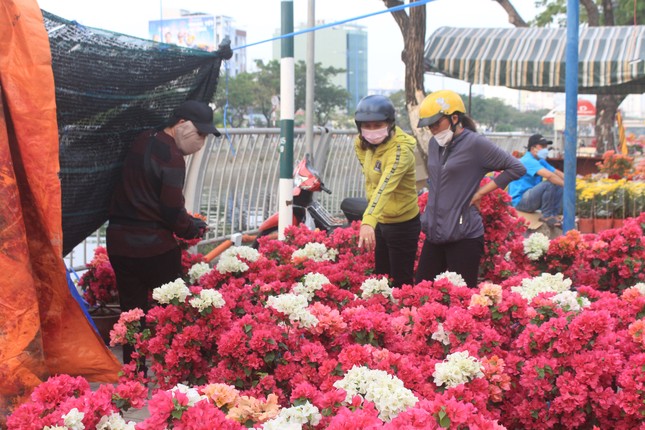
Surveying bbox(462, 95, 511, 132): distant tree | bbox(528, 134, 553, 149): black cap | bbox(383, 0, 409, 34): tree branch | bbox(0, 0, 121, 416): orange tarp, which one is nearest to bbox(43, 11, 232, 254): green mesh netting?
bbox(0, 0, 121, 416): orange tarp

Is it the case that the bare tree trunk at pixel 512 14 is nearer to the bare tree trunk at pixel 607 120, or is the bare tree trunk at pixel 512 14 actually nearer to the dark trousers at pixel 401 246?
the bare tree trunk at pixel 607 120

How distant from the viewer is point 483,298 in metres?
4.05

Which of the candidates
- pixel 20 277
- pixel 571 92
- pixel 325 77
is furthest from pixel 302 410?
pixel 325 77

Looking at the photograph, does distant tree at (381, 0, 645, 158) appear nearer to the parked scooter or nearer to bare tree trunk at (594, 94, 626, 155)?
bare tree trunk at (594, 94, 626, 155)

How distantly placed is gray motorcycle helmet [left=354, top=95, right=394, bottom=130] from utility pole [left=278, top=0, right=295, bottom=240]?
4.52 feet

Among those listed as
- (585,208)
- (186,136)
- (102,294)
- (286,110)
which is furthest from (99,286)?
(585,208)

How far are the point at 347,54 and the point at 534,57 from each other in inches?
3376

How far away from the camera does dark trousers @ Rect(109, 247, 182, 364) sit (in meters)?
5.16

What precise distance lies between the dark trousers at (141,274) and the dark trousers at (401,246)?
1412 millimetres

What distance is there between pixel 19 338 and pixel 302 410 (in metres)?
1.73

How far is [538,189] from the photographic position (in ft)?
40.9

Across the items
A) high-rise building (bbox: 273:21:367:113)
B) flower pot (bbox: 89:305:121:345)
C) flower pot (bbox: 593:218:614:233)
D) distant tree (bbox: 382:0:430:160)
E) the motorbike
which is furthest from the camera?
high-rise building (bbox: 273:21:367:113)

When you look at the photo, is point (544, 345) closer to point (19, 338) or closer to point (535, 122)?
point (19, 338)

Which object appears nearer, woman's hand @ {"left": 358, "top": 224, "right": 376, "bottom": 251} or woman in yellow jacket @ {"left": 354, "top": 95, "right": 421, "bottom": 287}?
woman's hand @ {"left": 358, "top": 224, "right": 376, "bottom": 251}
